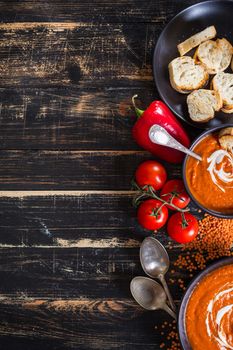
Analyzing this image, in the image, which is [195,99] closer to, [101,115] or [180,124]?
[180,124]

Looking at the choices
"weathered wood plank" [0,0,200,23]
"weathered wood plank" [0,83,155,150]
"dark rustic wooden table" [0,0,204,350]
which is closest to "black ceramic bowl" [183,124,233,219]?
"dark rustic wooden table" [0,0,204,350]

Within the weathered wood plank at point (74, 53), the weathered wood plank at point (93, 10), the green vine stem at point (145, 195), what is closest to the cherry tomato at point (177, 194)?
the green vine stem at point (145, 195)

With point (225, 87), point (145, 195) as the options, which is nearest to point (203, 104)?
point (225, 87)

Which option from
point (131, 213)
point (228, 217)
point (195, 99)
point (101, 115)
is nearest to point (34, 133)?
point (101, 115)

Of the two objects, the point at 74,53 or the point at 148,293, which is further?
the point at 74,53

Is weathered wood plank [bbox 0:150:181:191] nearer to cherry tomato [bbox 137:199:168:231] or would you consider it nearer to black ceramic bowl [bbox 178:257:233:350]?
cherry tomato [bbox 137:199:168:231]

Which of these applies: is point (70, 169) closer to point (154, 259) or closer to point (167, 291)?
point (154, 259)
